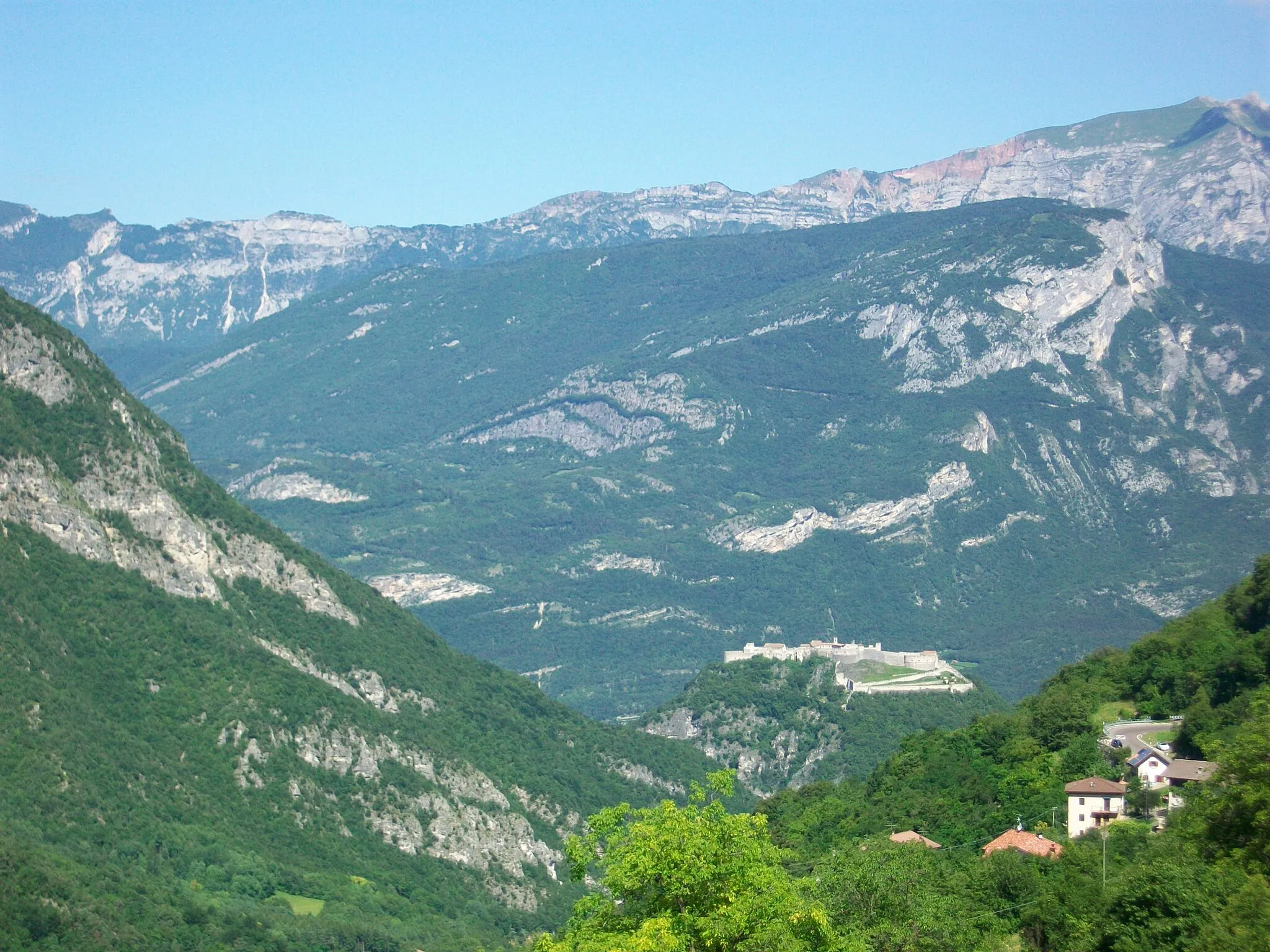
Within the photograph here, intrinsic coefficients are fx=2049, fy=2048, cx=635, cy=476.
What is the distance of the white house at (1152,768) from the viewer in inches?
3324

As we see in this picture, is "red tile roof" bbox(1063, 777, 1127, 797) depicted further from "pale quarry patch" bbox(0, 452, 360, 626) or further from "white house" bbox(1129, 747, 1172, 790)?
"pale quarry patch" bbox(0, 452, 360, 626)

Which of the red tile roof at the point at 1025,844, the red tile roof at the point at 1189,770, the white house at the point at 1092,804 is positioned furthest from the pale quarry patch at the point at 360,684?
the red tile roof at the point at 1189,770

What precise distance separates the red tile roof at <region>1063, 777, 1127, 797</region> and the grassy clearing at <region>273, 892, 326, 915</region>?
5101 centimetres

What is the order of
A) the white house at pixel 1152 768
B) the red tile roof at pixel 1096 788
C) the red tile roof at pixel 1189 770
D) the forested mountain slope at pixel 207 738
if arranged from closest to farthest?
the red tile roof at pixel 1189 770
the red tile roof at pixel 1096 788
the white house at pixel 1152 768
the forested mountain slope at pixel 207 738

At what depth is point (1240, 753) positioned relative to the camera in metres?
63.5

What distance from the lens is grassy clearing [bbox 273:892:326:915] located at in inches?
4697

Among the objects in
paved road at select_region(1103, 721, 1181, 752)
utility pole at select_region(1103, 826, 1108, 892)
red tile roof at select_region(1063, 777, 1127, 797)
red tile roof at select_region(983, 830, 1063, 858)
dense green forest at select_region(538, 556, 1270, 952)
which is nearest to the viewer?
dense green forest at select_region(538, 556, 1270, 952)

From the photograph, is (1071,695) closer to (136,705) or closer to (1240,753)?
(1240,753)

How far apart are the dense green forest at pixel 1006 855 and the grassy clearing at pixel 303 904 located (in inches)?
1119

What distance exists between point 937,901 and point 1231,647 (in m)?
38.2

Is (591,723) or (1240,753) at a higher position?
(1240,753)

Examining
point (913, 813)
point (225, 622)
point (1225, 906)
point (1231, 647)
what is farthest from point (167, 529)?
point (1225, 906)

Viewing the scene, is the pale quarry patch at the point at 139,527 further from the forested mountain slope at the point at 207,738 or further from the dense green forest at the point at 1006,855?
the dense green forest at the point at 1006,855

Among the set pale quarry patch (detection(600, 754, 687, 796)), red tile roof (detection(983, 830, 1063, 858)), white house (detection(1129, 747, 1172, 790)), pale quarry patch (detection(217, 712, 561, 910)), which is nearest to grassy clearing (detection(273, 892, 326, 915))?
pale quarry patch (detection(217, 712, 561, 910))
